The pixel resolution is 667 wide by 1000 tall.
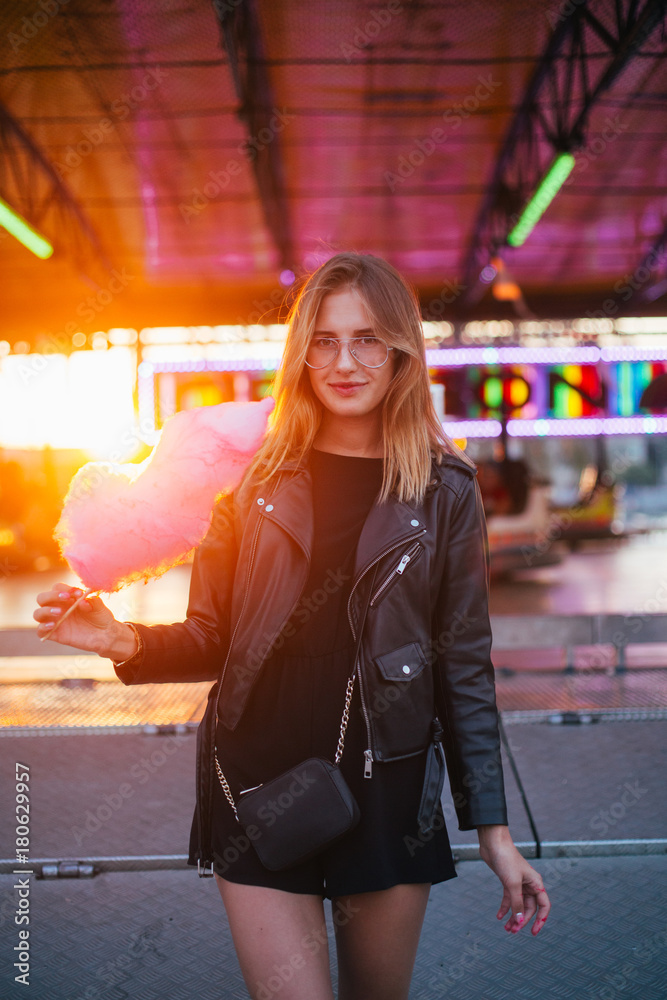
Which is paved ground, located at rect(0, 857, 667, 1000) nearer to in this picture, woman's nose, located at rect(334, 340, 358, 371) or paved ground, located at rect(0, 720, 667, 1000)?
paved ground, located at rect(0, 720, 667, 1000)

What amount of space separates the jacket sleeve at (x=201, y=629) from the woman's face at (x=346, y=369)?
283mm

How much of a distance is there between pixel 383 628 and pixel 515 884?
18.8 inches

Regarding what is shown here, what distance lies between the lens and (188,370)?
34.5 feet

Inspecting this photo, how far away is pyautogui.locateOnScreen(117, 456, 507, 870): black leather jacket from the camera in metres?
1.31

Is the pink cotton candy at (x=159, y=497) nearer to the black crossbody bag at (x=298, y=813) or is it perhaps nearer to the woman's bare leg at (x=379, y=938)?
the black crossbody bag at (x=298, y=813)

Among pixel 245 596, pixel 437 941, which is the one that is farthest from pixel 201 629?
pixel 437 941

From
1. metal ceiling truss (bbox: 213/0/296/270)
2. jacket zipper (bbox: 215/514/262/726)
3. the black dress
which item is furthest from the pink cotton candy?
metal ceiling truss (bbox: 213/0/296/270)

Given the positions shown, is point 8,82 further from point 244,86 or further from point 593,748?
point 593,748

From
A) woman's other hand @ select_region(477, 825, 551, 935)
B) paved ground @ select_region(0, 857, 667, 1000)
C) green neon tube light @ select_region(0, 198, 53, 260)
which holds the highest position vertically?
green neon tube light @ select_region(0, 198, 53, 260)

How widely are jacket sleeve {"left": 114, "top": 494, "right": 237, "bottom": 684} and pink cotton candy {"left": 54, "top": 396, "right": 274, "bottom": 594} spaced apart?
0.07m

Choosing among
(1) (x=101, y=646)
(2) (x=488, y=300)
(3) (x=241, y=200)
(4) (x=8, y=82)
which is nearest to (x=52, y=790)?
(1) (x=101, y=646)

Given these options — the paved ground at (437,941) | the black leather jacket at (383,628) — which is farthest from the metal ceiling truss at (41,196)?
the black leather jacket at (383,628)

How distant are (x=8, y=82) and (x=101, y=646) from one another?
27.5 ft

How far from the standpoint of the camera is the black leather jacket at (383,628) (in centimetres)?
131
